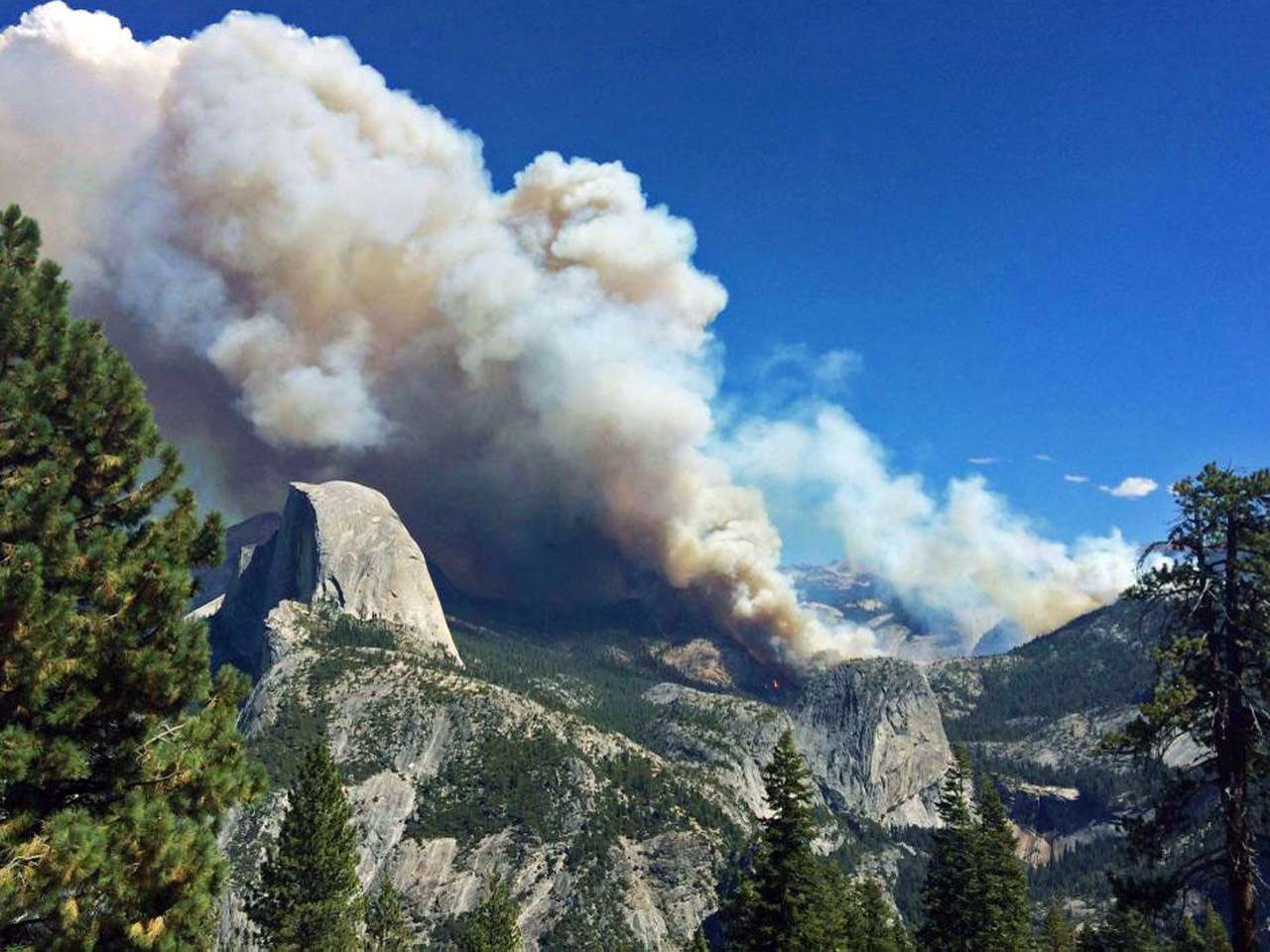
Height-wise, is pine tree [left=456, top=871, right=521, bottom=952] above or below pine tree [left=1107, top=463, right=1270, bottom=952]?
below

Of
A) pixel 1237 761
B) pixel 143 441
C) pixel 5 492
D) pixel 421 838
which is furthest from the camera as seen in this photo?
pixel 421 838

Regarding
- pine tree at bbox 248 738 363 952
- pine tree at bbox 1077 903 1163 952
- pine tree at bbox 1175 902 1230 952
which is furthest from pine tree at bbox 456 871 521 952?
pine tree at bbox 1175 902 1230 952

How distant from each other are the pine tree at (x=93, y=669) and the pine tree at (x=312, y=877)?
3176 centimetres

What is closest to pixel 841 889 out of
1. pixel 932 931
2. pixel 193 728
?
pixel 932 931

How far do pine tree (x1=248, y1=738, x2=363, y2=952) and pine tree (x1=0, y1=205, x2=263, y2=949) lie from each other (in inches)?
1250

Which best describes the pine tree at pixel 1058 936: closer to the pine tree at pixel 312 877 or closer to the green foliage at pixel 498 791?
the pine tree at pixel 312 877

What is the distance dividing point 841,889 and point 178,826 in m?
61.4

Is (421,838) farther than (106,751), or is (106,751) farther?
(421,838)

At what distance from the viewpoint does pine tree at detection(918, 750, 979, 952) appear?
1924 inches

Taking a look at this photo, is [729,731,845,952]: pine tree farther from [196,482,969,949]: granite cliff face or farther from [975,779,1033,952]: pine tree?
[196,482,969,949]: granite cliff face

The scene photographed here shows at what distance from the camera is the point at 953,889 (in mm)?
50000

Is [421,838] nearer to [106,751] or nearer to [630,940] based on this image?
[630,940]

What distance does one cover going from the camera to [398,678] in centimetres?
16750

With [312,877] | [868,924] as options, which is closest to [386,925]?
[312,877]
